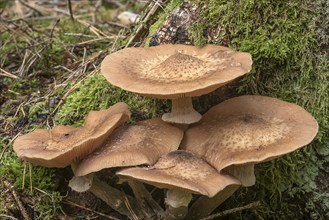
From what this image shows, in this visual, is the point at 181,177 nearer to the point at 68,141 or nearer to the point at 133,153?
the point at 133,153

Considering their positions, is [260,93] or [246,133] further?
[260,93]

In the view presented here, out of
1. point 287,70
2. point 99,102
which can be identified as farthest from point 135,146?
point 287,70

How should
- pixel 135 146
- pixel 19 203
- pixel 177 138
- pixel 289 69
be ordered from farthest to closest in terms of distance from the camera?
1. pixel 289 69
2. pixel 19 203
3. pixel 177 138
4. pixel 135 146

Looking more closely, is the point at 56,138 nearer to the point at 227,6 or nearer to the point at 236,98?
the point at 236,98

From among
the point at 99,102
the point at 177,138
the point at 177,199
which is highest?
the point at 177,138

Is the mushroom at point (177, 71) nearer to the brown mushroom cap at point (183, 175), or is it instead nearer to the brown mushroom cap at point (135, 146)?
the brown mushroom cap at point (135, 146)

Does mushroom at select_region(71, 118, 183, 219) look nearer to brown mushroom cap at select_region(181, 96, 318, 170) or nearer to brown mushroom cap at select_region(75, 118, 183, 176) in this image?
brown mushroom cap at select_region(75, 118, 183, 176)

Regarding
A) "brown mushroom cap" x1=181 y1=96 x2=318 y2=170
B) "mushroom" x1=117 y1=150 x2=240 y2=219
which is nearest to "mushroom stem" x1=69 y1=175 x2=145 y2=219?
"mushroom" x1=117 y1=150 x2=240 y2=219

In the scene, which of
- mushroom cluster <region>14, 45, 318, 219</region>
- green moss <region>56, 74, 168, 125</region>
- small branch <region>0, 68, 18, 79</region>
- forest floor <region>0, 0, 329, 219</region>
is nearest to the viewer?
mushroom cluster <region>14, 45, 318, 219</region>

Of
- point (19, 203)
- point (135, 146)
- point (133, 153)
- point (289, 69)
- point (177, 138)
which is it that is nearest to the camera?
point (133, 153)
